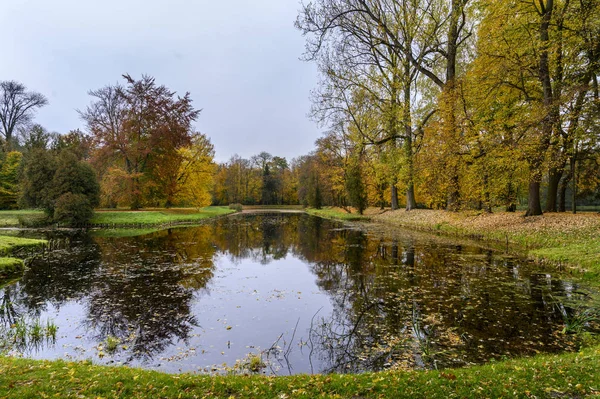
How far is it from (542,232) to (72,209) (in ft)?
103

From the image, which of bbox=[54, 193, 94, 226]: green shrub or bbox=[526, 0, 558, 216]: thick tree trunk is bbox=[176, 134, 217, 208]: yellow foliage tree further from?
bbox=[526, 0, 558, 216]: thick tree trunk

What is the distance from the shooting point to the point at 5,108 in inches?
1802

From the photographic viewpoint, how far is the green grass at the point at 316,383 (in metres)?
3.69

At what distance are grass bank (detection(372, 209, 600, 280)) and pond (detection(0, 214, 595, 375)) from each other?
974 mm

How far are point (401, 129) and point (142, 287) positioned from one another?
77.2ft

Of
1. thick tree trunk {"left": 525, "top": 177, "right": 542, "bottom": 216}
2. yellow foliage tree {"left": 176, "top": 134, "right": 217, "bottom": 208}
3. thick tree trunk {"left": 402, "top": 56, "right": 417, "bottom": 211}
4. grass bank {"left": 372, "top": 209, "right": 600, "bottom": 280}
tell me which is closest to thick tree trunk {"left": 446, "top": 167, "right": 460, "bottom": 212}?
grass bank {"left": 372, "top": 209, "right": 600, "bottom": 280}

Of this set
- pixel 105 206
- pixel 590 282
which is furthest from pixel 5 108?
pixel 590 282

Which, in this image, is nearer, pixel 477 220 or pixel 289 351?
pixel 289 351

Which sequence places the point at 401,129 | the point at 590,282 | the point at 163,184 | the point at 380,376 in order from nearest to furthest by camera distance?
the point at 380,376 < the point at 590,282 < the point at 401,129 < the point at 163,184

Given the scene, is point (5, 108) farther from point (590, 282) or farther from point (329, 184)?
point (590, 282)

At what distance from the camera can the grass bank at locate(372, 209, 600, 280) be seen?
433 inches

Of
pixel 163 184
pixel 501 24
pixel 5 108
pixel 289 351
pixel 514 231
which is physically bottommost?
pixel 289 351

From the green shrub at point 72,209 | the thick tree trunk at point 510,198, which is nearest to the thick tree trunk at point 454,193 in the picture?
the thick tree trunk at point 510,198

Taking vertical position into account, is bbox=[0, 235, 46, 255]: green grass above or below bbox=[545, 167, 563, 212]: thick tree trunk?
below
